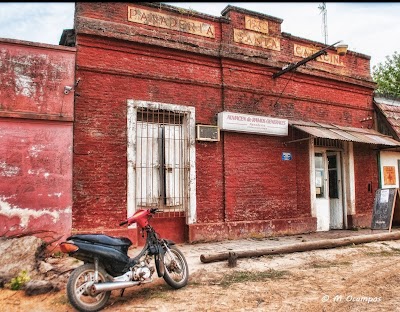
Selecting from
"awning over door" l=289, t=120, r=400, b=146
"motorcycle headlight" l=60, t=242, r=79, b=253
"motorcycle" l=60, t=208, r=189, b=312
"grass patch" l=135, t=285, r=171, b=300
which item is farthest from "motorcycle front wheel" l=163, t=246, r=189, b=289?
"awning over door" l=289, t=120, r=400, b=146

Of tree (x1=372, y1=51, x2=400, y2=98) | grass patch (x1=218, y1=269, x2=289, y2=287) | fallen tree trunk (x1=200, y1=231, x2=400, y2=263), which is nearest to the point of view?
grass patch (x1=218, y1=269, x2=289, y2=287)

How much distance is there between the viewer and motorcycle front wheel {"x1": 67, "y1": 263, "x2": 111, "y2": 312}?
165 inches

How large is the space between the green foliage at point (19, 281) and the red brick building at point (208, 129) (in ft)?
5.96

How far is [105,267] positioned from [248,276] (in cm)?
235

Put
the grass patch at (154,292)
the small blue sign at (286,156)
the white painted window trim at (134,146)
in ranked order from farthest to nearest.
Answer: the small blue sign at (286,156) < the white painted window trim at (134,146) < the grass patch at (154,292)

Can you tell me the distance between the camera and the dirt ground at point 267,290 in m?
4.54

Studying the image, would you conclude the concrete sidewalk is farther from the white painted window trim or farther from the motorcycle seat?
the motorcycle seat

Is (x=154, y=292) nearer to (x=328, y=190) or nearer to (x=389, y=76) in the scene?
(x=328, y=190)

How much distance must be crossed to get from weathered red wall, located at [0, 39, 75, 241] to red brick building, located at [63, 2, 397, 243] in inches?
12.2

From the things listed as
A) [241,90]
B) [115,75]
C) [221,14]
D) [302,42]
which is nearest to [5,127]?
[115,75]

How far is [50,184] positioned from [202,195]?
336 centimetres

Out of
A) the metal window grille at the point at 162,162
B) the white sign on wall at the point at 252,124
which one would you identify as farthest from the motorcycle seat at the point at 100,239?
the white sign on wall at the point at 252,124

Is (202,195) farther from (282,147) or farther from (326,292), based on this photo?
(326,292)

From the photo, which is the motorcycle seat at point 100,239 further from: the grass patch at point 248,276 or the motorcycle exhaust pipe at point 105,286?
the grass patch at point 248,276
